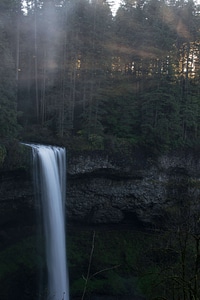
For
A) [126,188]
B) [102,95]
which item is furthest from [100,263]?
[102,95]

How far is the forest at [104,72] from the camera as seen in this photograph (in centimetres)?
2481

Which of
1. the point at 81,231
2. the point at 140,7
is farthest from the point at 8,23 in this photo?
the point at 81,231

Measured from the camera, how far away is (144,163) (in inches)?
963

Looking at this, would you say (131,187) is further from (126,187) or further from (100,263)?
(100,263)

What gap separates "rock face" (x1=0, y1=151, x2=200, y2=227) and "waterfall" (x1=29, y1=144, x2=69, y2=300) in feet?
4.61

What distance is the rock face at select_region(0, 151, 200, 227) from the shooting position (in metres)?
23.1

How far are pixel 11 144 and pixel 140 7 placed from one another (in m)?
21.1

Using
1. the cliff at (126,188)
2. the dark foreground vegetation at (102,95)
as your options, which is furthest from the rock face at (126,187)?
the dark foreground vegetation at (102,95)

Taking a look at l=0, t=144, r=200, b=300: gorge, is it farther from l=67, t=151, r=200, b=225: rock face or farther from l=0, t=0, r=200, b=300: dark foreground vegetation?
l=0, t=0, r=200, b=300: dark foreground vegetation

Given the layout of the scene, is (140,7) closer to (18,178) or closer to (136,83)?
(136,83)

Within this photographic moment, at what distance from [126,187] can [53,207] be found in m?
5.71

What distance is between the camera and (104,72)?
87.6 feet

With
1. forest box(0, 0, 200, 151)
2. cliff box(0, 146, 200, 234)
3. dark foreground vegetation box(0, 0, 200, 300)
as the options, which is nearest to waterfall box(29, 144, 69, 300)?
dark foreground vegetation box(0, 0, 200, 300)

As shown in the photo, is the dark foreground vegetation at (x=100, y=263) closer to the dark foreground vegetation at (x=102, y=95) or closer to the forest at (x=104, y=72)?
the dark foreground vegetation at (x=102, y=95)
